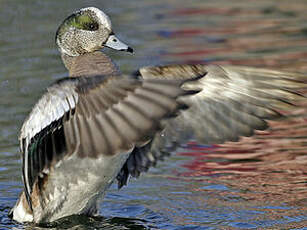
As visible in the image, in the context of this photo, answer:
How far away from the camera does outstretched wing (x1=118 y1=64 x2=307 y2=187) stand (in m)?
5.63

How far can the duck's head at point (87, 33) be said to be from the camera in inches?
234

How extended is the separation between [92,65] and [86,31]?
389 millimetres

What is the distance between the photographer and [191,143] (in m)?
7.82

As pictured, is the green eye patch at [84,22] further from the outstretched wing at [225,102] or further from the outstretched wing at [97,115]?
the outstretched wing at [97,115]

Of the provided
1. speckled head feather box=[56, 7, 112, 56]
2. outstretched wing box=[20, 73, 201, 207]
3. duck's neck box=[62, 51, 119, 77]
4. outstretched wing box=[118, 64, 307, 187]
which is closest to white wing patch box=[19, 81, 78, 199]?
outstretched wing box=[20, 73, 201, 207]

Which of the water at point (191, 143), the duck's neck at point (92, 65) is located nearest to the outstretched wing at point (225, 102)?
the duck's neck at point (92, 65)

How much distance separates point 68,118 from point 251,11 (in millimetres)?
9099

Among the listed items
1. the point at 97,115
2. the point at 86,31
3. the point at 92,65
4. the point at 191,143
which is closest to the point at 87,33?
the point at 86,31

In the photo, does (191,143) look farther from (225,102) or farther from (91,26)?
(91,26)

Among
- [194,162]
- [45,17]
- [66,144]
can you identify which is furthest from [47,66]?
[66,144]

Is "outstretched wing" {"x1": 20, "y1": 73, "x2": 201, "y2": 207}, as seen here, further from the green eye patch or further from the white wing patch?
the green eye patch

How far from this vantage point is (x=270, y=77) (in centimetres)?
566

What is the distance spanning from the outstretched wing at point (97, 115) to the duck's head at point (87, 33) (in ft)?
3.05

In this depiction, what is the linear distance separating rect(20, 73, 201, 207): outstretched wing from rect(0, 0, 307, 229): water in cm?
104
